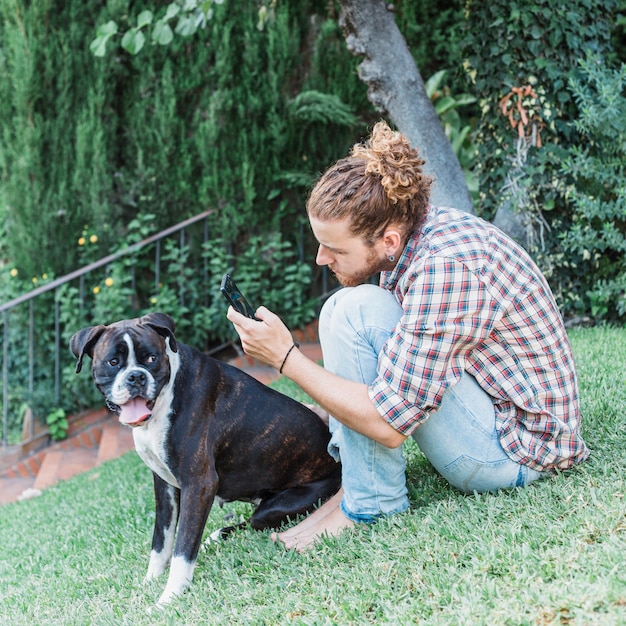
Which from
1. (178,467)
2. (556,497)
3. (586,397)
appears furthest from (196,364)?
(586,397)

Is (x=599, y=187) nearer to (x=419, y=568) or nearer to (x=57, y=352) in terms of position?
(x=419, y=568)

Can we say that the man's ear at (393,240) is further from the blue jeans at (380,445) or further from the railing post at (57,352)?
the railing post at (57,352)

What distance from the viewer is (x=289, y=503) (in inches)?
133

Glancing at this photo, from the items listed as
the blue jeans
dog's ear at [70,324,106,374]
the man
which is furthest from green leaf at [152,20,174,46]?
the blue jeans

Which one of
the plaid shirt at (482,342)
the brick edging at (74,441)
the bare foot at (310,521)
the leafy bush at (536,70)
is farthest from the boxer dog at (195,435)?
the brick edging at (74,441)

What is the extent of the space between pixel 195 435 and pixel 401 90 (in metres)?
3.34

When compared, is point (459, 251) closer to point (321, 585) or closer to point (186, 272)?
point (321, 585)

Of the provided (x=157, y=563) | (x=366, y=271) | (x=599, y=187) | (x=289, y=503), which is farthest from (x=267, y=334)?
(x=599, y=187)

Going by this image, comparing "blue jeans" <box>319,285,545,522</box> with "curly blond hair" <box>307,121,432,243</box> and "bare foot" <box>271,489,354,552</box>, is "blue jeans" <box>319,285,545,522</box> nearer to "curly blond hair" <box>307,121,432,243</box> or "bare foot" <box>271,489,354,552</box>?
"bare foot" <box>271,489,354,552</box>

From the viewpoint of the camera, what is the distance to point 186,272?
7156 millimetres

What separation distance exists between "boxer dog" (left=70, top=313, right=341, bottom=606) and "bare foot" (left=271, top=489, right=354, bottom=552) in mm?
169

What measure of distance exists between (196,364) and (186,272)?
13.1 ft

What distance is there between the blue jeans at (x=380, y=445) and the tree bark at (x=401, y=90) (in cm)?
287

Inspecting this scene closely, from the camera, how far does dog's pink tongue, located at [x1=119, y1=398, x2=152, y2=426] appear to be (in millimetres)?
2980
